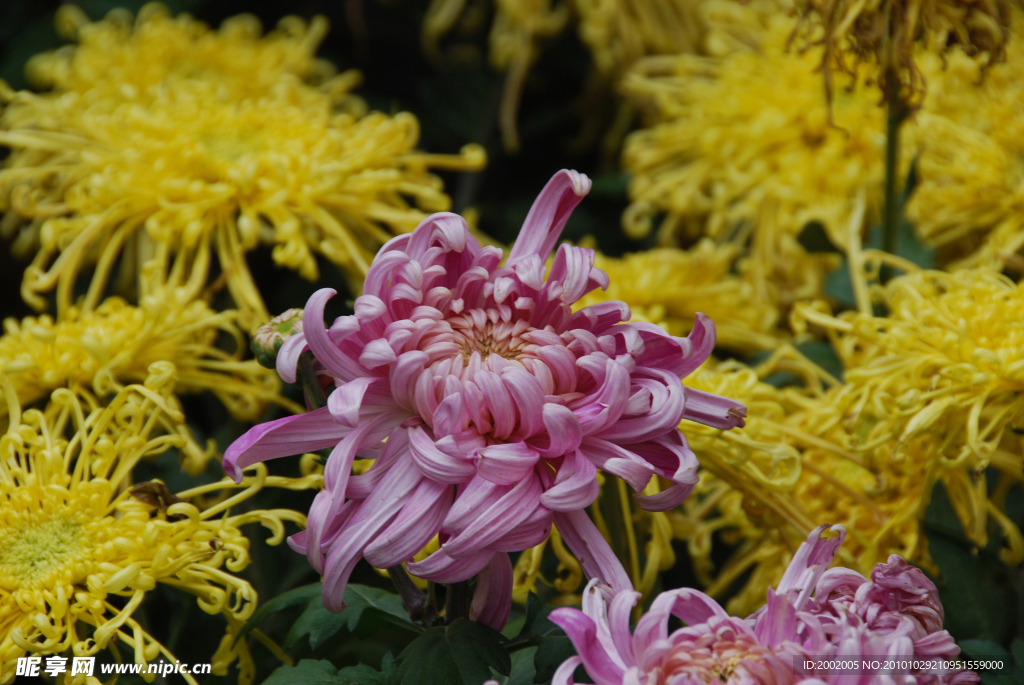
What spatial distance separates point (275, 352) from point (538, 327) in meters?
0.15

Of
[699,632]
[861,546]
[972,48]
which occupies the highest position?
[972,48]

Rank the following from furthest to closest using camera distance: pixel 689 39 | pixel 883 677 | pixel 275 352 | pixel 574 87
→ pixel 574 87 < pixel 689 39 < pixel 275 352 < pixel 883 677

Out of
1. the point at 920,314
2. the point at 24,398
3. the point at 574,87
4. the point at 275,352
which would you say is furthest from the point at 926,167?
the point at 24,398

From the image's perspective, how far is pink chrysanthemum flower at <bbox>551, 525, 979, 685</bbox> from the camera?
381 mm

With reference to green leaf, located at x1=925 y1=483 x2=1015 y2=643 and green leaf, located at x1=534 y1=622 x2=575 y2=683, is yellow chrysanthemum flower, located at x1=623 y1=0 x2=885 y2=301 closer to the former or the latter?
green leaf, located at x1=925 y1=483 x2=1015 y2=643

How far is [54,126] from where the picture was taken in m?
0.87

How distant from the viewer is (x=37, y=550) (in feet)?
1.77

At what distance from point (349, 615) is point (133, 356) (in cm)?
27

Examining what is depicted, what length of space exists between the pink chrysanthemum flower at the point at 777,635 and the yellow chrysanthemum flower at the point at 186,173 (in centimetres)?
43

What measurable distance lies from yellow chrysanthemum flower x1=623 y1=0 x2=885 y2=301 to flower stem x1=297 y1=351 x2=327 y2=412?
1.83ft

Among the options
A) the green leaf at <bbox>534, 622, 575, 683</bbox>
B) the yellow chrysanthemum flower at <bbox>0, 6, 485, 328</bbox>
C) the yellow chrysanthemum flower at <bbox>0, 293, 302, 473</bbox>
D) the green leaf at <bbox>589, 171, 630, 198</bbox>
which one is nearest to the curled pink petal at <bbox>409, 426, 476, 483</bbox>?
the green leaf at <bbox>534, 622, 575, 683</bbox>

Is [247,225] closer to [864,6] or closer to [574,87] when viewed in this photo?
[864,6]

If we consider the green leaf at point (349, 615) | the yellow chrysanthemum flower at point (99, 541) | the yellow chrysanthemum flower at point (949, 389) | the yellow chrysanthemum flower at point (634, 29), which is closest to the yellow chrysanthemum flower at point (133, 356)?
the yellow chrysanthemum flower at point (99, 541)

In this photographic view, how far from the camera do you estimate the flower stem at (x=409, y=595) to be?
485 mm
